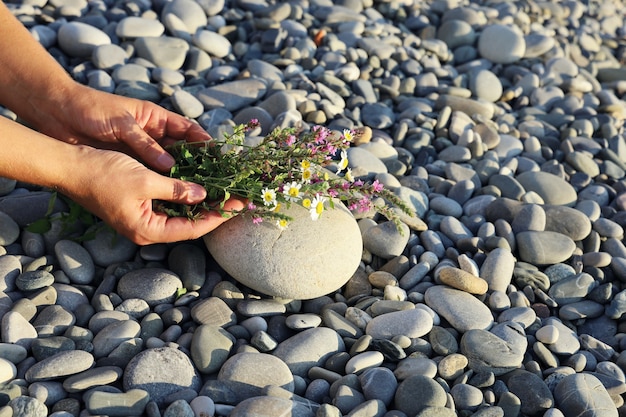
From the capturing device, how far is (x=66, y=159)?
9.00ft

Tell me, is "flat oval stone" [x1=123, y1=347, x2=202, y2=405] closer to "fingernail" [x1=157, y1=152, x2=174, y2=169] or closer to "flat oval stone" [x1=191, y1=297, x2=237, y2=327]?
"flat oval stone" [x1=191, y1=297, x2=237, y2=327]

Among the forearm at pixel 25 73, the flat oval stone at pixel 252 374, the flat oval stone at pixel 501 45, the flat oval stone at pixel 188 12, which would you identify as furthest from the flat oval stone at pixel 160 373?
the flat oval stone at pixel 501 45

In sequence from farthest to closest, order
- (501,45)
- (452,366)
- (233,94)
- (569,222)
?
(501,45) < (233,94) < (569,222) < (452,366)

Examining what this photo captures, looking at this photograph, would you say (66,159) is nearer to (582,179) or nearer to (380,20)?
(582,179)

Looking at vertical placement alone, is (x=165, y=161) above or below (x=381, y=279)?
above

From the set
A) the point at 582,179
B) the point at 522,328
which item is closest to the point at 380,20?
the point at 582,179

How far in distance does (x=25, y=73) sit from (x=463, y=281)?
8.12ft

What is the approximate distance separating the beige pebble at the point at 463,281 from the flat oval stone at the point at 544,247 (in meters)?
0.46

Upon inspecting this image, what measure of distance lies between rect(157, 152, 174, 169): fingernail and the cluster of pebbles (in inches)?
17.0

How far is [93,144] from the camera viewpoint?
332 cm

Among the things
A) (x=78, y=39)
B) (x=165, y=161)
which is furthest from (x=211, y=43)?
(x=165, y=161)

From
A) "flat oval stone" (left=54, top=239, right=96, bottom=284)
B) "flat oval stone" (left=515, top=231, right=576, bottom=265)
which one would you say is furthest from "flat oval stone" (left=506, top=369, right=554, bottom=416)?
"flat oval stone" (left=54, top=239, right=96, bottom=284)

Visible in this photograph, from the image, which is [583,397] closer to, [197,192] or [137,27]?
[197,192]

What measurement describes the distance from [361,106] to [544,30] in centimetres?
275
